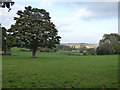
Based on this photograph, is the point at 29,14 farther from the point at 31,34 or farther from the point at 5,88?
the point at 5,88

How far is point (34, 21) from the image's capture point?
3123 cm

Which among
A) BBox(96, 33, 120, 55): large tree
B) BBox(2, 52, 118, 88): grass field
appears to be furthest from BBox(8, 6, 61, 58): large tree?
BBox(96, 33, 120, 55): large tree

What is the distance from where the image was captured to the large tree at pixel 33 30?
29.9m

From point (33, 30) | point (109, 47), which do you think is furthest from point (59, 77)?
point (109, 47)

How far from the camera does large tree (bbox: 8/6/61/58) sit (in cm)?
2994

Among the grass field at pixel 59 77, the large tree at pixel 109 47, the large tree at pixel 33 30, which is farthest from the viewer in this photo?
the large tree at pixel 109 47

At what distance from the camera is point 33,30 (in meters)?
29.7

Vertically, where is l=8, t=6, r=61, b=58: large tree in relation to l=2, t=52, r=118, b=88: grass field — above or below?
above

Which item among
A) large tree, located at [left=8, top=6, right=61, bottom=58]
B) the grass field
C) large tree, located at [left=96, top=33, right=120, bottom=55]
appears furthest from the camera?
large tree, located at [left=96, top=33, right=120, bottom=55]

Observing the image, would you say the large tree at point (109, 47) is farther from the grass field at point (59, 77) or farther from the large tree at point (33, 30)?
the grass field at point (59, 77)

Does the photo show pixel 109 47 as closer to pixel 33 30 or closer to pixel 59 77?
pixel 33 30

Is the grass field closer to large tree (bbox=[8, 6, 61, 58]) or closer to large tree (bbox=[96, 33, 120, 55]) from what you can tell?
large tree (bbox=[8, 6, 61, 58])

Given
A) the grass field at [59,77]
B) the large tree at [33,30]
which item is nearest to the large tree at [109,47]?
the large tree at [33,30]

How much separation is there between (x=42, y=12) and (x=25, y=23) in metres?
5.28
